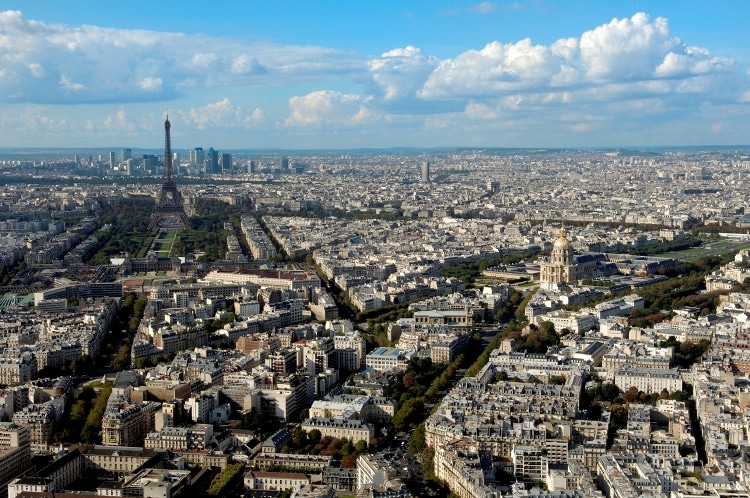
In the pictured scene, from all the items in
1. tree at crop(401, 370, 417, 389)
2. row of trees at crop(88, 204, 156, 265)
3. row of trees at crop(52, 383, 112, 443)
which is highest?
tree at crop(401, 370, 417, 389)

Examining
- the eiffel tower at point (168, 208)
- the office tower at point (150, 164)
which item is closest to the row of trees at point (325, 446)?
the eiffel tower at point (168, 208)

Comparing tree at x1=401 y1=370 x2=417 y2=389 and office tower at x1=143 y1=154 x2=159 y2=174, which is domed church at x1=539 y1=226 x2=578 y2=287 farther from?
office tower at x1=143 y1=154 x2=159 y2=174

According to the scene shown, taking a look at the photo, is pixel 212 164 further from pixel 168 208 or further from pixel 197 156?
pixel 168 208

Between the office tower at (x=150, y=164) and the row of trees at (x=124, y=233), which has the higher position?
the office tower at (x=150, y=164)

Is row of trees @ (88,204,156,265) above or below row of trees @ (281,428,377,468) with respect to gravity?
below

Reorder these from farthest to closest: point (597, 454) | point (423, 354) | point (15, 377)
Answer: point (423, 354) < point (15, 377) < point (597, 454)

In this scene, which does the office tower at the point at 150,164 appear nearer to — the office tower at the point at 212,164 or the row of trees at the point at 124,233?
the office tower at the point at 212,164

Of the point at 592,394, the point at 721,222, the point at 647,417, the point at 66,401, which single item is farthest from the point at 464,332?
the point at 721,222

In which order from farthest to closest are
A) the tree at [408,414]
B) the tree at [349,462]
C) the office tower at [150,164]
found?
the office tower at [150,164] < the tree at [408,414] < the tree at [349,462]

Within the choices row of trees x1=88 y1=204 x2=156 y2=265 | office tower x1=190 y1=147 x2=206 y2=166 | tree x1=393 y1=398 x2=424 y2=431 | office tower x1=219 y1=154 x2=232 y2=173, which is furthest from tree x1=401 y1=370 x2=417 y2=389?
office tower x1=190 y1=147 x2=206 y2=166

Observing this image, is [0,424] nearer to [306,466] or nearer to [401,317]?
[306,466]

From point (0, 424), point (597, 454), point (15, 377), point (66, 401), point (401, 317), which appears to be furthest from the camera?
point (401, 317)
